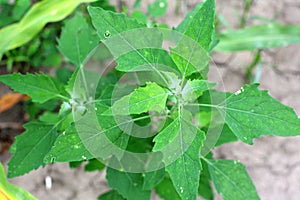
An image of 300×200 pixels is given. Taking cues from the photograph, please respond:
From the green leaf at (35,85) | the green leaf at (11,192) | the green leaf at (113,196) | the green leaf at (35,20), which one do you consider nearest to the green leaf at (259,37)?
the green leaf at (35,20)

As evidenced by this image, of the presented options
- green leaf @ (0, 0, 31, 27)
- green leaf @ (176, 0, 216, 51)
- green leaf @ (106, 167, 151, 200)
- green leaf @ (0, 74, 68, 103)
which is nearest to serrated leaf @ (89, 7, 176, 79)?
green leaf @ (176, 0, 216, 51)

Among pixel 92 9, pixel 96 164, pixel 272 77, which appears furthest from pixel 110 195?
pixel 272 77

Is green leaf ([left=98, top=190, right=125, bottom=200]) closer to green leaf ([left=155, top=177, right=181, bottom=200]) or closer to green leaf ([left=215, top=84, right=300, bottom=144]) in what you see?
green leaf ([left=155, top=177, right=181, bottom=200])

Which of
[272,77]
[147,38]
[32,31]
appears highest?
[272,77]

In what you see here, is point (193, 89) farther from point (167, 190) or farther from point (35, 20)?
point (35, 20)

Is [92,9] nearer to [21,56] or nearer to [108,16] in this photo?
[108,16]
